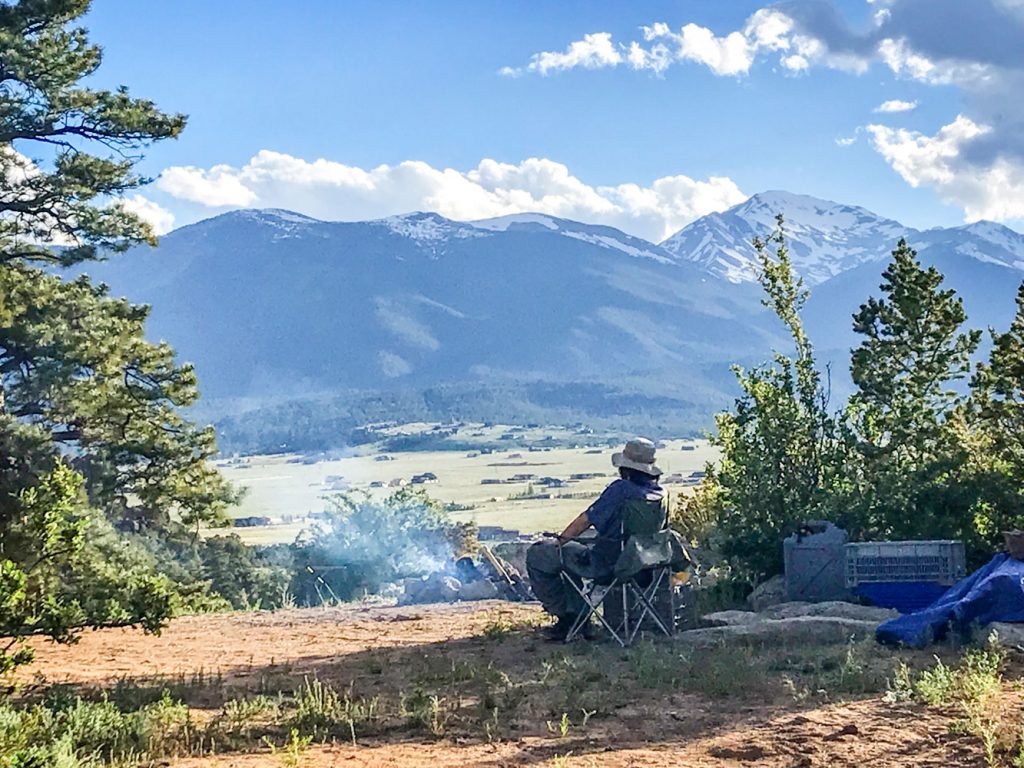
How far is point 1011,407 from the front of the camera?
34.9ft

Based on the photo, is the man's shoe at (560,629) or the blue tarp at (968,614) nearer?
the blue tarp at (968,614)

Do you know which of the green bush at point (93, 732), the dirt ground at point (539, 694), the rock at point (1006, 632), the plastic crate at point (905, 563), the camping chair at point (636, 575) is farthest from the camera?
the plastic crate at point (905, 563)

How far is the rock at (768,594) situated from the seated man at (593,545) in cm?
220

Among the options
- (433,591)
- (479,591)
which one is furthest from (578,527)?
(433,591)

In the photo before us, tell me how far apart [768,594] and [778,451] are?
195 cm

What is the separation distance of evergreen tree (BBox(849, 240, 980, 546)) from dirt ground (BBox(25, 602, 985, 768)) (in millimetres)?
3510

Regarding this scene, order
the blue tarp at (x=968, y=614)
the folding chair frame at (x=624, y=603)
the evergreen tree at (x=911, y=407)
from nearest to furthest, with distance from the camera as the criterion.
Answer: the blue tarp at (x=968, y=614) → the folding chair frame at (x=624, y=603) → the evergreen tree at (x=911, y=407)

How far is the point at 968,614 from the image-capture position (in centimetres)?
710

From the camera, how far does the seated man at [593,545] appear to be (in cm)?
782

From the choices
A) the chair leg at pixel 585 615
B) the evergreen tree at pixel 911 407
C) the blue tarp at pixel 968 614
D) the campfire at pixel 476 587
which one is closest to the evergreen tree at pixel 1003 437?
the evergreen tree at pixel 911 407

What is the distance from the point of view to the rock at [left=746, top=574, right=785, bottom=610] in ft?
31.6

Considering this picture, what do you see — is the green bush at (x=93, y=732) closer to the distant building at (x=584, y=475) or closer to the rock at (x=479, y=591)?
the rock at (x=479, y=591)

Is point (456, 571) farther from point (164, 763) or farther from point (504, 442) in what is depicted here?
point (504, 442)

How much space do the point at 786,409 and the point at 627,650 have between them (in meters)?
4.68
